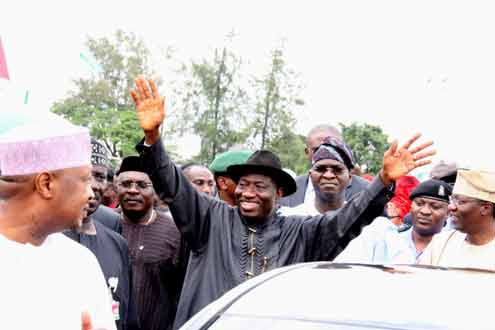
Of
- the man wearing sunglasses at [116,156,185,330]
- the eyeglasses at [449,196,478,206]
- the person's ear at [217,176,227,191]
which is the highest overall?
the eyeglasses at [449,196,478,206]

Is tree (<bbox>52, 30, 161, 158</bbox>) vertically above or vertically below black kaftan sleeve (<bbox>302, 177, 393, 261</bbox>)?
below

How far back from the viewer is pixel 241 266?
4.32 meters

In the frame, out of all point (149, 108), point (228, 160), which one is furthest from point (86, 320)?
point (228, 160)

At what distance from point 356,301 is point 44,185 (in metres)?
1.10

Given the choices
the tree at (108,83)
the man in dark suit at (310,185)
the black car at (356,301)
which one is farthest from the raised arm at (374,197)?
the tree at (108,83)

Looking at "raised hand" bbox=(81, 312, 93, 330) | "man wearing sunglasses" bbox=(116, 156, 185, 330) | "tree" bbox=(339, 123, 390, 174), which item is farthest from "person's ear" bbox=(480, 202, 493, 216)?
"tree" bbox=(339, 123, 390, 174)

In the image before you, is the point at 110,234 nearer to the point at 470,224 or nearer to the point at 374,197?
the point at 374,197

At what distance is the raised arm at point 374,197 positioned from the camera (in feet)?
13.6

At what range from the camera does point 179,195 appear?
4.27m

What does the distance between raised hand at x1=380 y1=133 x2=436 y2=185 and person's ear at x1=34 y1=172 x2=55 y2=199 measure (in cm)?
205

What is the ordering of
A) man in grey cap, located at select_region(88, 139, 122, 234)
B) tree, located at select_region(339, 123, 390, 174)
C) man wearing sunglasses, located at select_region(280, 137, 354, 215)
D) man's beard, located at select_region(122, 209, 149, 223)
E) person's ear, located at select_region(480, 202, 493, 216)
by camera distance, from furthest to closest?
tree, located at select_region(339, 123, 390, 174), man's beard, located at select_region(122, 209, 149, 223), man wearing sunglasses, located at select_region(280, 137, 354, 215), man in grey cap, located at select_region(88, 139, 122, 234), person's ear, located at select_region(480, 202, 493, 216)

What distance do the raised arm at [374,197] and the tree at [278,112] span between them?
3595cm

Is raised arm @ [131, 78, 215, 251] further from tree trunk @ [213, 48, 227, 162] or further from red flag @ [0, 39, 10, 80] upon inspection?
tree trunk @ [213, 48, 227, 162]

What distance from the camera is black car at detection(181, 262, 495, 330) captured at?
2.24 meters
